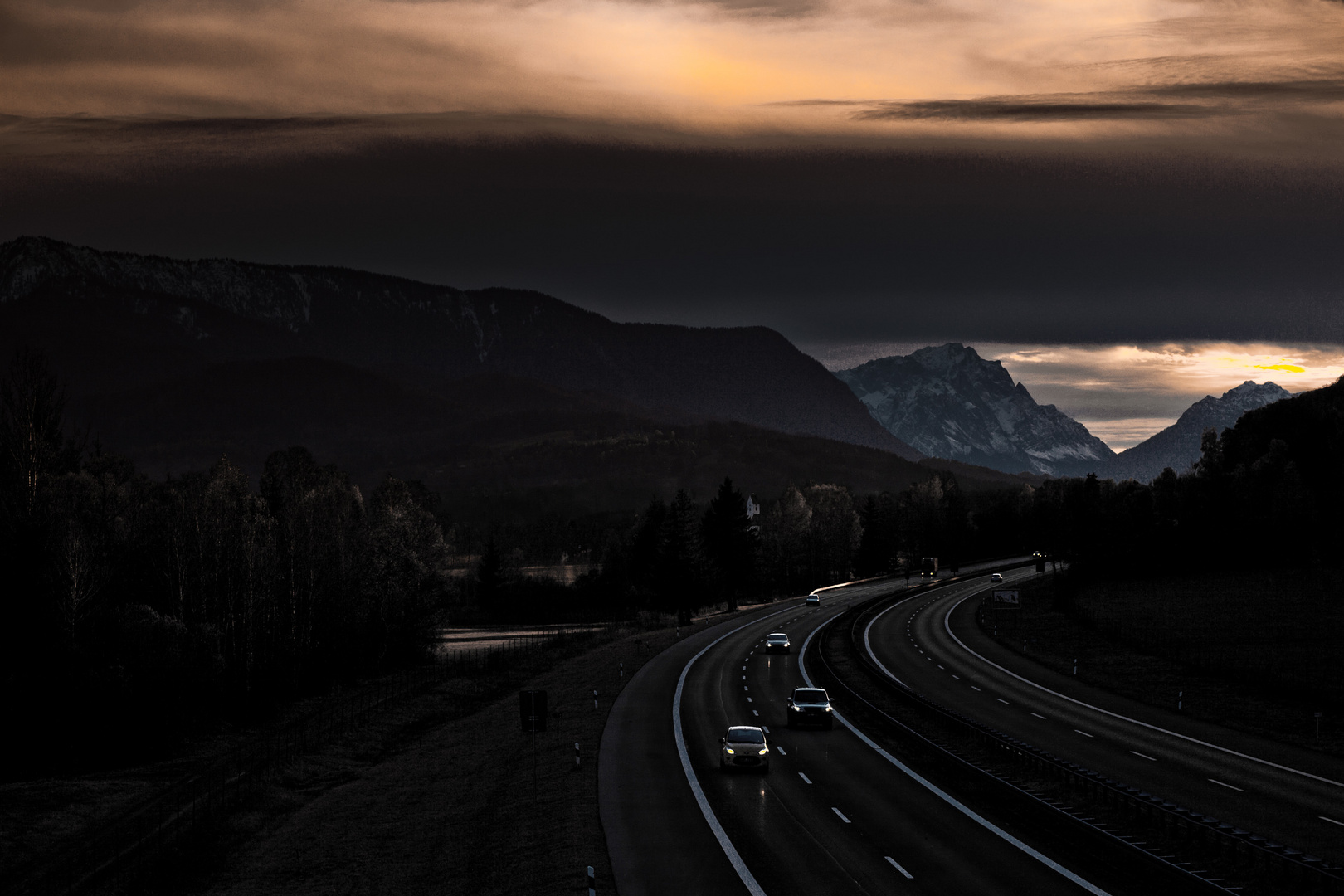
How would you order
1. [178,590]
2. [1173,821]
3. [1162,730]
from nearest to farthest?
1. [1173,821]
2. [1162,730]
3. [178,590]

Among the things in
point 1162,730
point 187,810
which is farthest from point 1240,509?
point 187,810

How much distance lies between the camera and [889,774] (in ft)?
133

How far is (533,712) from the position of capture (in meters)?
37.0

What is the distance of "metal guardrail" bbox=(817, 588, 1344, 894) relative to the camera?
2709 cm

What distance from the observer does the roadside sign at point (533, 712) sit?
3684cm

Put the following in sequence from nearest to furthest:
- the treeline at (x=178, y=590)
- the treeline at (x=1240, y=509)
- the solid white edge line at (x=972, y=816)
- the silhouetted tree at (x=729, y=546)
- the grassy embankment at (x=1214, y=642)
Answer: the solid white edge line at (x=972, y=816) < the grassy embankment at (x=1214, y=642) < the treeline at (x=178, y=590) < the treeline at (x=1240, y=509) < the silhouetted tree at (x=729, y=546)

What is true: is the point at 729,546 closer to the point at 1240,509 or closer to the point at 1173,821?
the point at 1240,509

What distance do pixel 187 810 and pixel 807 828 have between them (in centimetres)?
2937

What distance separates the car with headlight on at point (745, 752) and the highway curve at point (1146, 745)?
12.2 meters

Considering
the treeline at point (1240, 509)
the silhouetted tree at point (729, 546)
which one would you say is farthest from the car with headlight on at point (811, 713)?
the treeline at point (1240, 509)

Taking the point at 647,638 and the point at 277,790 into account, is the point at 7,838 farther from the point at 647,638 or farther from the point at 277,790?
the point at 647,638

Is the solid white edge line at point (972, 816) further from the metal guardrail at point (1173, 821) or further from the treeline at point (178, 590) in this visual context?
the treeline at point (178, 590)

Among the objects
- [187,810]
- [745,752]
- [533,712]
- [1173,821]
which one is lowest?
[187,810]

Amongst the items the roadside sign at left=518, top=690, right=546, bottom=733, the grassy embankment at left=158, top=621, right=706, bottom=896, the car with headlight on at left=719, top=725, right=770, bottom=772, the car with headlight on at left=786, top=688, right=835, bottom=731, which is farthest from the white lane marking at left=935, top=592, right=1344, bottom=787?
the roadside sign at left=518, top=690, right=546, bottom=733
